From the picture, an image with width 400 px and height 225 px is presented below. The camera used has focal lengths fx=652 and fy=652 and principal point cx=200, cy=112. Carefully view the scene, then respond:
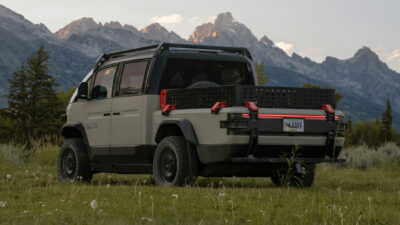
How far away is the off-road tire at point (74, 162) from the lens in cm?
1127

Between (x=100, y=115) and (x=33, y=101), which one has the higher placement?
(x=33, y=101)

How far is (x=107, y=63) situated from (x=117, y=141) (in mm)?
1620

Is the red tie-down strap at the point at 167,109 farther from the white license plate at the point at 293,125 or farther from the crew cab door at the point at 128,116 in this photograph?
the white license plate at the point at 293,125

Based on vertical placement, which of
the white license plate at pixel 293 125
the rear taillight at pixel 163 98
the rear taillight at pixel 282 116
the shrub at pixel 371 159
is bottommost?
the shrub at pixel 371 159

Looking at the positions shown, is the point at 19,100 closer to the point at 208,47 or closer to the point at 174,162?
the point at 208,47

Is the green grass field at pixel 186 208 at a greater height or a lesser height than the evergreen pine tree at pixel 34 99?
lesser

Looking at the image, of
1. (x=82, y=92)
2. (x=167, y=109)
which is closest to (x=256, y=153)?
(x=167, y=109)

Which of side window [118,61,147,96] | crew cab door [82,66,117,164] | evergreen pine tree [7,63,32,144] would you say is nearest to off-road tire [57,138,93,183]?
crew cab door [82,66,117,164]

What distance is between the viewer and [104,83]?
11.3 metres

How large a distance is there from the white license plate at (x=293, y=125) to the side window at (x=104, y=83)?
3433mm

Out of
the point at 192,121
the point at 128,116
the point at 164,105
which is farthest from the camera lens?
the point at 128,116

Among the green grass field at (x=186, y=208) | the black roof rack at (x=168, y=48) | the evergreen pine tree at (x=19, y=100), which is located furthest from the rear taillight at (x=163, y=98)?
the evergreen pine tree at (x=19, y=100)

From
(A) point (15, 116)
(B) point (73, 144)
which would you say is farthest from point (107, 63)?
(A) point (15, 116)

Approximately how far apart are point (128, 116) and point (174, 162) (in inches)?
54.5
